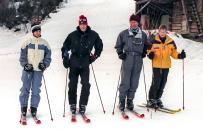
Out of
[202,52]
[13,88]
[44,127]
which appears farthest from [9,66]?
[44,127]

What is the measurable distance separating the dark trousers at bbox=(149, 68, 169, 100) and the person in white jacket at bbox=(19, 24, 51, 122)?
2.08m

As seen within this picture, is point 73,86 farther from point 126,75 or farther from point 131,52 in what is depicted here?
point 131,52

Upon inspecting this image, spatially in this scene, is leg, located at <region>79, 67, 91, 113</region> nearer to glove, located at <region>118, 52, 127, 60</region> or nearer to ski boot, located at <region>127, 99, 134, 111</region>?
glove, located at <region>118, 52, 127, 60</region>

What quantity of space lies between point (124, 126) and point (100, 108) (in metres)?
1.49

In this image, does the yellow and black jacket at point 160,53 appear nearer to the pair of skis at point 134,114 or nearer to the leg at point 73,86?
the pair of skis at point 134,114

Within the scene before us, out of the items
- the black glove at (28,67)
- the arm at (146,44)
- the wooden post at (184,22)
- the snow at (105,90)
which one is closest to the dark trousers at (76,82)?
the snow at (105,90)

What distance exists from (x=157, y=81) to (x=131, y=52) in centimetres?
86

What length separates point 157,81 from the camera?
8.80 meters

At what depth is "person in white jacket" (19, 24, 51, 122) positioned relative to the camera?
8023mm

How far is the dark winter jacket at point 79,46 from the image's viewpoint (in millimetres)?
8156

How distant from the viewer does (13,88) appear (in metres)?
12.3

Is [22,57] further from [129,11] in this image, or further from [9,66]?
[129,11]

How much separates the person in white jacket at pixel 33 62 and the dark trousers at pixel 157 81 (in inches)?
82.1

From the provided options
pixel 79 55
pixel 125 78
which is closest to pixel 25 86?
pixel 79 55
